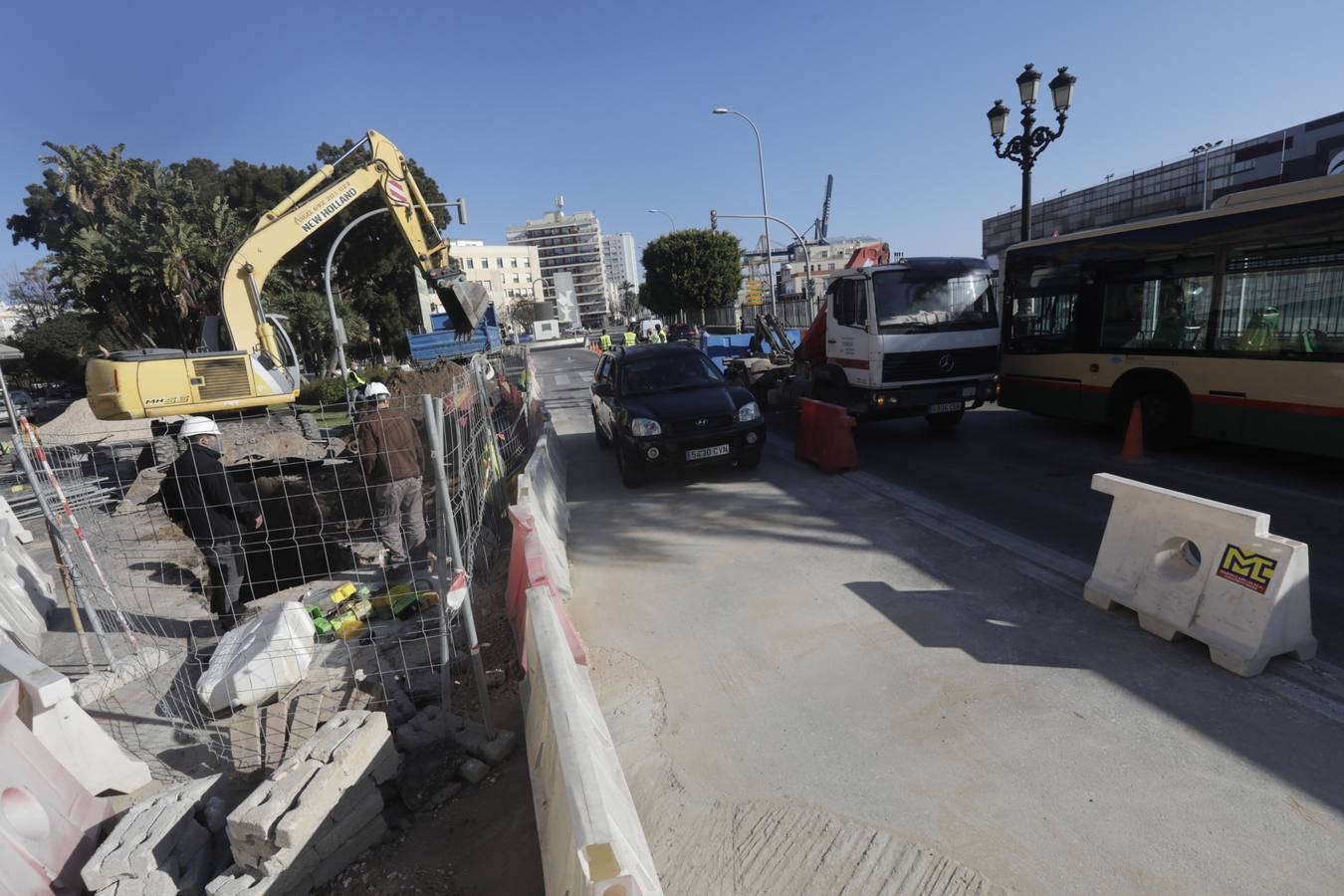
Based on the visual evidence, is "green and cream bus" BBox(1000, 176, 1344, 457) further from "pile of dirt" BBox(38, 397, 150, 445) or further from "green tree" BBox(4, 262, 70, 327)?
"green tree" BBox(4, 262, 70, 327)

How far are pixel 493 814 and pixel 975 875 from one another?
6.96ft

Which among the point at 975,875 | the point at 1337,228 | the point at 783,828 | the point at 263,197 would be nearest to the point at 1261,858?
the point at 975,875

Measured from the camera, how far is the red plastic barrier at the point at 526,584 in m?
3.85

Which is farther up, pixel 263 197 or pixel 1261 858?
pixel 263 197

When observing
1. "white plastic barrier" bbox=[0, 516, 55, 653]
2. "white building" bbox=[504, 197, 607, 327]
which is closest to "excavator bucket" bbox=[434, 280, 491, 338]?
"white plastic barrier" bbox=[0, 516, 55, 653]

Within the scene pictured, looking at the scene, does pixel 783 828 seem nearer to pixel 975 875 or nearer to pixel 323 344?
pixel 975 875

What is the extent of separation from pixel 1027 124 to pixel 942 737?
1393 cm

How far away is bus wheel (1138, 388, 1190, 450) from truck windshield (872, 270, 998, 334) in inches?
88.3

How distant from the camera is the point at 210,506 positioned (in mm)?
5816

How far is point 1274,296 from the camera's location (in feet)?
→ 23.0

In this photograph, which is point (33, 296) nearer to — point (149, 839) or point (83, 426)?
point (83, 426)

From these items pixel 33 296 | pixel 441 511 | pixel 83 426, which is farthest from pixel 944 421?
pixel 33 296

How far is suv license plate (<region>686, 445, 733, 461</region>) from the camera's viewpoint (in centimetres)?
806

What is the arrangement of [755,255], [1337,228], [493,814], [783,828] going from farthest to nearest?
[755,255] < [1337,228] < [493,814] < [783,828]
